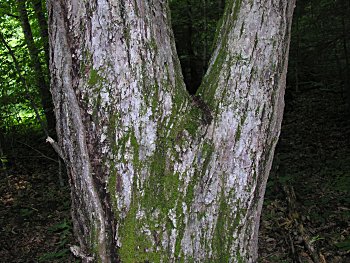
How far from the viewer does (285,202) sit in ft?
18.1

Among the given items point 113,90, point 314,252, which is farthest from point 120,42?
point 314,252

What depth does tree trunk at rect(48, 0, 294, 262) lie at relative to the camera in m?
1.46

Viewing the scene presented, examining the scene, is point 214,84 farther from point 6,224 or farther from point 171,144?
point 6,224

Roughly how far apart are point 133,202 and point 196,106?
0.51 m

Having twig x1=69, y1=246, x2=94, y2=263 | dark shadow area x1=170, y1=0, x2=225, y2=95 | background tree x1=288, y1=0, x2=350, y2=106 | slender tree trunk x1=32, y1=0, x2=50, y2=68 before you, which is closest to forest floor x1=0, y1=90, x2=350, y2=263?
Answer: background tree x1=288, y1=0, x2=350, y2=106

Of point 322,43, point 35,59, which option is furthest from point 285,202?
point 35,59

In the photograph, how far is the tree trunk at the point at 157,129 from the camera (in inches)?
57.7

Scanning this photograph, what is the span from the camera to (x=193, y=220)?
60.4 inches

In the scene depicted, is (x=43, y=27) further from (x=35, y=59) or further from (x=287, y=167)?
(x=287, y=167)

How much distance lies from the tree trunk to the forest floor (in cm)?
266

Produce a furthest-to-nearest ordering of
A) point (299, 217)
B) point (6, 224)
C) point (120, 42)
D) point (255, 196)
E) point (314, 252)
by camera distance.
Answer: point (6, 224) < point (299, 217) < point (314, 252) < point (255, 196) < point (120, 42)

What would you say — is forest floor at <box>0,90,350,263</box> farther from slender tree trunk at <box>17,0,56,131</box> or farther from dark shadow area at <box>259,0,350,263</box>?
slender tree trunk at <box>17,0,56,131</box>

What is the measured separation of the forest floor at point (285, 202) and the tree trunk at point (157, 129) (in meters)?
2.66

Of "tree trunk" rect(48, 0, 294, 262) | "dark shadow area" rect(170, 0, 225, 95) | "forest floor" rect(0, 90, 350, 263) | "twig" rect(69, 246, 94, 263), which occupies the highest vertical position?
"dark shadow area" rect(170, 0, 225, 95)
